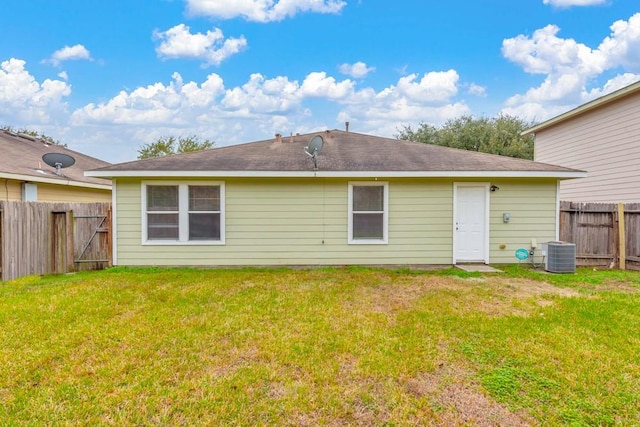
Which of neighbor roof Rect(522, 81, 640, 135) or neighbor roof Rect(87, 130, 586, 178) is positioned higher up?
neighbor roof Rect(522, 81, 640, 135)

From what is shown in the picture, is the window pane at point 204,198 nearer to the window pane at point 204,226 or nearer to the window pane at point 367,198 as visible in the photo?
the window pane at point 204,226

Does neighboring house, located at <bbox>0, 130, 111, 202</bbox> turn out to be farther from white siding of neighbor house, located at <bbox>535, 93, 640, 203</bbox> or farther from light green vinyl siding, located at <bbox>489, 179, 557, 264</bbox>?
white siding of neighbor house, located at <bbox>535, 93, 640, 203</bbox>

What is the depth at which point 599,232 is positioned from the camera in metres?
8.02

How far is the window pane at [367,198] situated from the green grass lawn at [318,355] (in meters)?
2.54

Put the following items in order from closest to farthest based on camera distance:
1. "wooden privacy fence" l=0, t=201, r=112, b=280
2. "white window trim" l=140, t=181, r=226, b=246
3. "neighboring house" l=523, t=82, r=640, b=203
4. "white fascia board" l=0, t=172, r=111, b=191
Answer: "wooden privacy fence" l=0, t=201, r=112, b=280 < "white window trim" l=140, t=181, r=226, b=246 < "white fascia board" l=0, t=172, r=111, b=191 < "neighboring house" l=523, t=82, r=640, b=203

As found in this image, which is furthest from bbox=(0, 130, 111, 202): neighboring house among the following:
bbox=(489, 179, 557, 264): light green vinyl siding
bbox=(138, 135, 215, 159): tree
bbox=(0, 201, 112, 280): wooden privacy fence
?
bbox=(138, 135, 215, 159): tree

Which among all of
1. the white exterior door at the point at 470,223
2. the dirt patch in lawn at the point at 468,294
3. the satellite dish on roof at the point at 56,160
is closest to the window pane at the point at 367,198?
the white exterior door at the point at 470,223

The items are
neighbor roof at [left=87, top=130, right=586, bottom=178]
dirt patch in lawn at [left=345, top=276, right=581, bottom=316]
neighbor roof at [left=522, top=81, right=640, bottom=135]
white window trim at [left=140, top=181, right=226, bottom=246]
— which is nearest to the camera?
dirt patch in lawn at [left=345, top=276, right=581, bottom=316]

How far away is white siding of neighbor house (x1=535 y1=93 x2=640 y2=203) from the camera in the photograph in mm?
8891

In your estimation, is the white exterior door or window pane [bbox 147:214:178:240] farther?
the white exterior door

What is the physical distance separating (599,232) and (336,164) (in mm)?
6534

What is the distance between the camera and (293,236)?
25.9 ft

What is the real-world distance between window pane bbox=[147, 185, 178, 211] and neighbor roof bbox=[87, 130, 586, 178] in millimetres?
461

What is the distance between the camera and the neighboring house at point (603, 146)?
8.88 metres
